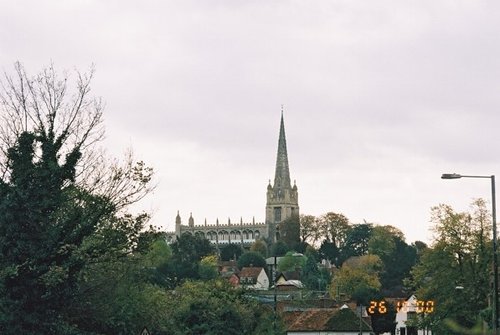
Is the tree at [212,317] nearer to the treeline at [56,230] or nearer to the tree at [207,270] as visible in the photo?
the treeline at [56,230]

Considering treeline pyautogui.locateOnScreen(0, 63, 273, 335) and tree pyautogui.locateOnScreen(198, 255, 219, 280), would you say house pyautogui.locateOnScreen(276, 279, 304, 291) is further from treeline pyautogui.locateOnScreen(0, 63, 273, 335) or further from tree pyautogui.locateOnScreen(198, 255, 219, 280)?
treeline pyautogui.locateOnScreen(0, 63, 273, 335)

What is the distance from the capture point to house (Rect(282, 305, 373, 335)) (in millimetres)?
92562

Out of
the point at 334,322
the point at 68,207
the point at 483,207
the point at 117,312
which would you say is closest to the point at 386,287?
the point at 334,322

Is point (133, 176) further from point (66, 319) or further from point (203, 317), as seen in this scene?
point (203, 317)

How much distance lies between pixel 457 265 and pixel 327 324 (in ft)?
72.4

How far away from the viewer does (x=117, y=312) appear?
1962 inches

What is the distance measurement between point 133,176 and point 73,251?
4.66 meters

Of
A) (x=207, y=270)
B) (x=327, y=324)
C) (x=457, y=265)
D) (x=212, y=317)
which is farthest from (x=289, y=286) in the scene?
(x=212, y=317)

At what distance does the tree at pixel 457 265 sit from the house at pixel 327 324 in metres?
17.2

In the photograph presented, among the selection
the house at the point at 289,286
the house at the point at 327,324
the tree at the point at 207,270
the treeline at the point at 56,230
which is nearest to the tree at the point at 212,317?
the treeline at the point at 56,230

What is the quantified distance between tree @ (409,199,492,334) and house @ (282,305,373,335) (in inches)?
677

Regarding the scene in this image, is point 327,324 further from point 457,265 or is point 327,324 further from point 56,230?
point 56,230

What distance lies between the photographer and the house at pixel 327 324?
3644 inches

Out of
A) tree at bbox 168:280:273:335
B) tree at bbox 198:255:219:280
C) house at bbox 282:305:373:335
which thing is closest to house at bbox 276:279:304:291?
tree at bbox 198:255:219:280
